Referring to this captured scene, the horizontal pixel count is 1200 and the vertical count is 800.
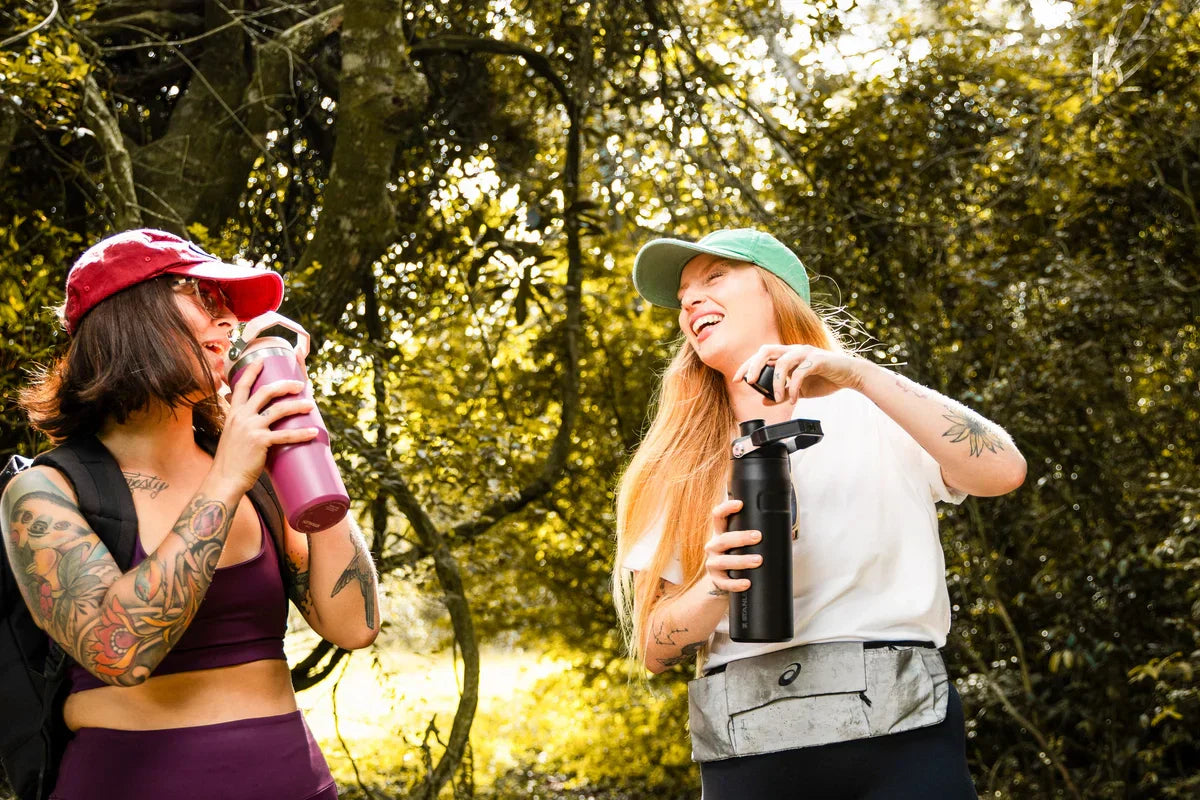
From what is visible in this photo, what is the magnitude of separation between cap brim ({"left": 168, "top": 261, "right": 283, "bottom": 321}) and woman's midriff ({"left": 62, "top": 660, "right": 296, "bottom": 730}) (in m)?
0.50

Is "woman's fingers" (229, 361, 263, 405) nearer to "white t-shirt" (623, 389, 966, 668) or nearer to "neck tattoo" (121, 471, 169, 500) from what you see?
"neck tattoo" (121, 471, 169, 500)

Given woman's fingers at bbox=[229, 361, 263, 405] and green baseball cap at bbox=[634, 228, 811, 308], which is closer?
woman's fingers at bbox=[229, 361, 263, 405]

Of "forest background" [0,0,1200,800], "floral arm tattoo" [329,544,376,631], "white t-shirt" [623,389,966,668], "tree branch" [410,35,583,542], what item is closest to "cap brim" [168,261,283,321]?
"floral arm tattoo" [329,544,376,631]

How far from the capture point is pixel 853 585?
163cm

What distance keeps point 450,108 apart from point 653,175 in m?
0.99

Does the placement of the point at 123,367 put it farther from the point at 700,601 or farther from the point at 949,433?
the point at 949,433

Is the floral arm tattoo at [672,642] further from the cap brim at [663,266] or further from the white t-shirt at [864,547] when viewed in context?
the cap brim at [663,266]

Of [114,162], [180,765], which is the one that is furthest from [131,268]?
[114,162]

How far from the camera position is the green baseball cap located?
6.08 feet

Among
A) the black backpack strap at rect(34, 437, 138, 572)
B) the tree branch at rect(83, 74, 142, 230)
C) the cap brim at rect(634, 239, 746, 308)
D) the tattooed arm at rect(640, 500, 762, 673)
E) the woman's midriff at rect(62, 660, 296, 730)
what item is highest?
the tree branch at rect(83, 74, 142, 230)

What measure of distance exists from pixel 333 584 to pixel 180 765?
1.06 feet

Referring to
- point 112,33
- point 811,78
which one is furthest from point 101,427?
point 811,78

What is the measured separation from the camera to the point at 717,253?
1.83 metres

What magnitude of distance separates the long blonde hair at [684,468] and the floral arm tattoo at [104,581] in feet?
2.33
